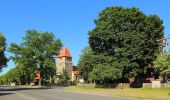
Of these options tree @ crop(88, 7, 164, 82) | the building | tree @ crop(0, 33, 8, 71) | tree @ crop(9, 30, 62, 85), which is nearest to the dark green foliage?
the building

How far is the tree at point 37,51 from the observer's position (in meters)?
107

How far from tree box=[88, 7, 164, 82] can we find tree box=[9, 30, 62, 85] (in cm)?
3125

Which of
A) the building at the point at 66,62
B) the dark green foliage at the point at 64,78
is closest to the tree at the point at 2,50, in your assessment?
the dark green foliage at the point at 64,78

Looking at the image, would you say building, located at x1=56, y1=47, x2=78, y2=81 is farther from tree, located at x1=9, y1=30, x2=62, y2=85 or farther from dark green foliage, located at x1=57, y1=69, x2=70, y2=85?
tree, located at x1=9, y1=30, x2=62, y2=85

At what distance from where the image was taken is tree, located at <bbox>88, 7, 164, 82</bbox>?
7188cm

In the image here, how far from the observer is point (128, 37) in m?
72.2

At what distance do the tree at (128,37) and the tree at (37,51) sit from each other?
3125 centimetres

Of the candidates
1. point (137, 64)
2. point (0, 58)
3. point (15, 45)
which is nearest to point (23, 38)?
point (15, 45)

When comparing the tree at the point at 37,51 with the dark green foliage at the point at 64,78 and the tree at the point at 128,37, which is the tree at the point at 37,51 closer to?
the tree at the point at 128,37

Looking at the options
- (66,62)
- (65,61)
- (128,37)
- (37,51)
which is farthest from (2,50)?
(66,62)

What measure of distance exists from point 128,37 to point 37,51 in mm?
40984

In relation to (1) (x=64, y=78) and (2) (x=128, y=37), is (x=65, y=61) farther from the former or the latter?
(2) (x=128, y=37)

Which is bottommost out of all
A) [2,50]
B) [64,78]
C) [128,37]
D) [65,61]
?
[64,78]

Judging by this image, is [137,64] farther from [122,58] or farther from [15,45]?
[15,45]
